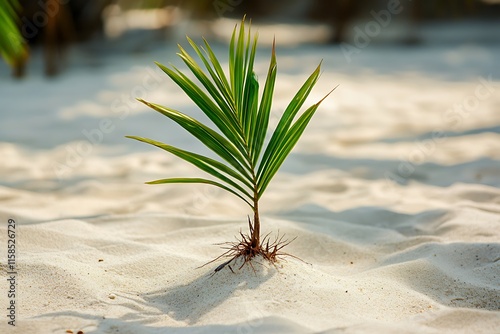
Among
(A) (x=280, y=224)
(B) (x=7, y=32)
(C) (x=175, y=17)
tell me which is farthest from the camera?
(C) (x=175, y=17)

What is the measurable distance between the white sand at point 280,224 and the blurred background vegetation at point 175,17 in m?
0.94

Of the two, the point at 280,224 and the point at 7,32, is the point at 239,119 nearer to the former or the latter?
the point at 280,224

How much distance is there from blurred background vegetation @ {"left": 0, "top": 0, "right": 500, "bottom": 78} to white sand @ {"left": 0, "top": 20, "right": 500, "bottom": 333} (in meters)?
0.94

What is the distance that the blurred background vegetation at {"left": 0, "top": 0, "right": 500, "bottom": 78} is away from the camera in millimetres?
6406

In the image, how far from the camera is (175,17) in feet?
32.2

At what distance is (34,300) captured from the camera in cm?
184

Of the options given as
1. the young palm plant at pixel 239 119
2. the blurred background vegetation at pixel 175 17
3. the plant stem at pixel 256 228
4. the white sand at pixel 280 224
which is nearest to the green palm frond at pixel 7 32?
the white sand at pixel 280 224

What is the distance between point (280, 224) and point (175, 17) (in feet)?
25.7

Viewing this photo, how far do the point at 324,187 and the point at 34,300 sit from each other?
5.65 feet

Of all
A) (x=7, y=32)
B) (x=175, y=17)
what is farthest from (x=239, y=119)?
(x=175, y=17)

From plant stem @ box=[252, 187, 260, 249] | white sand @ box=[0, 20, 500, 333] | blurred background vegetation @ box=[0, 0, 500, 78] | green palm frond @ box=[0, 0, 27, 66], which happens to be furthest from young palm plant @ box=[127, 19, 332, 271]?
blurred background vegetation @ box=[0, 0, 500, 78]

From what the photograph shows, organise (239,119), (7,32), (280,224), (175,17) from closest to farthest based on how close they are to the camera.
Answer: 1. (239,119)
2. (7,32)
3. (280,224)
4. (175,17)

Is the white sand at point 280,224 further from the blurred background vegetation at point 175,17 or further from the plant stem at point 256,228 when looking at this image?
the blurred background vegetation at point 175,17

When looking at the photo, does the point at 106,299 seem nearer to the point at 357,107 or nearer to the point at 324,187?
the point at 324,187
